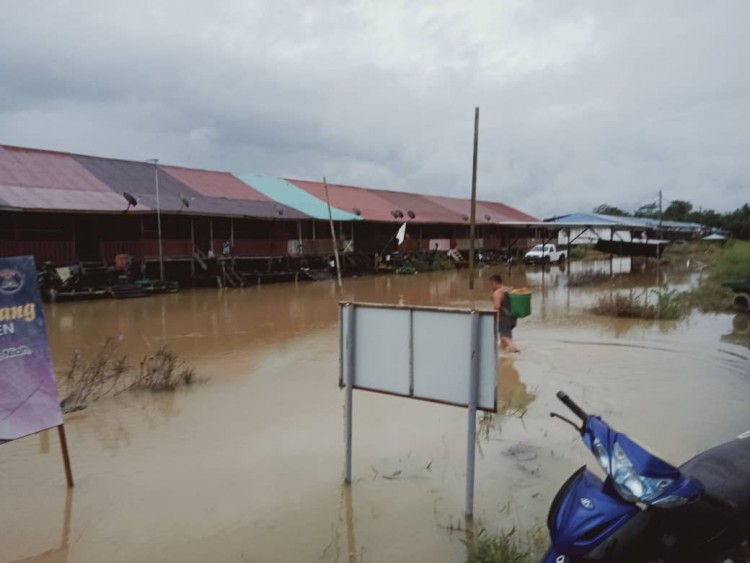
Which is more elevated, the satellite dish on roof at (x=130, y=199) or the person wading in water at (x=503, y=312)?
the satellite dish on roof at (x=130, y=199)

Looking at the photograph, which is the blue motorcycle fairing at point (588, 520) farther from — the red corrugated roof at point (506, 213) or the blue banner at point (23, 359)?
the red corrugated roof at point (506, 213)

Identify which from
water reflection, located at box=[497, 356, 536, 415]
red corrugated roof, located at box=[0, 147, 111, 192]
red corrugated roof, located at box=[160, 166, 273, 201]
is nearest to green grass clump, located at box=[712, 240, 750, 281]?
water reflection, located at box=[497, 356, 536, 415]

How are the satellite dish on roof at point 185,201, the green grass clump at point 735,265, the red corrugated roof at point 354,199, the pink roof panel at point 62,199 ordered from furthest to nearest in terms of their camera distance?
the red corrugated roof at point 354,199 < the satellite dish on roof at point 185,201 < the pink roof panel at point 62,199 < the green grass clump at point 735,265

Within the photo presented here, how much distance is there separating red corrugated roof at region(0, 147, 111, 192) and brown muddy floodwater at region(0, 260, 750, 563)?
1010 cm

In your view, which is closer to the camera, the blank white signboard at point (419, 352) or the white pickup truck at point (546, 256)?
the blank white signboard at point (419, 352)

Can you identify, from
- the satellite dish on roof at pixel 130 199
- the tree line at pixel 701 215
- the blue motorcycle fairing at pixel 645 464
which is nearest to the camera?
the blue motorcycle fairing at pixel 645 464

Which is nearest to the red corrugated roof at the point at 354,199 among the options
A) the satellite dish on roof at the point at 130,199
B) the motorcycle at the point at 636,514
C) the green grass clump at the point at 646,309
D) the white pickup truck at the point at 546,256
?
the white pickup truck at the point at 546,256

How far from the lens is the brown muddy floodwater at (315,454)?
147 inches

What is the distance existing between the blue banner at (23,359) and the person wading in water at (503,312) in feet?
20.3

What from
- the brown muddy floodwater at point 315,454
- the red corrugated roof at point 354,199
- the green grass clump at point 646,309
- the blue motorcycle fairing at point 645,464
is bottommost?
the brown muddy floodwater at point 315,454

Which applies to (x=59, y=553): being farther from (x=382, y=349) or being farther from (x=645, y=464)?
(x=645, y=464)

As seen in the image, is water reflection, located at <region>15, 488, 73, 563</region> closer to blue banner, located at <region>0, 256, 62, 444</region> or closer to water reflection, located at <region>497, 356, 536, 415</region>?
blue banner, located at <region>0, 256, 62, 444</region>

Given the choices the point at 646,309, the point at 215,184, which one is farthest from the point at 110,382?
the point at 215,184

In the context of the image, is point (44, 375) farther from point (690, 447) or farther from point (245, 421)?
point (690, 447)
